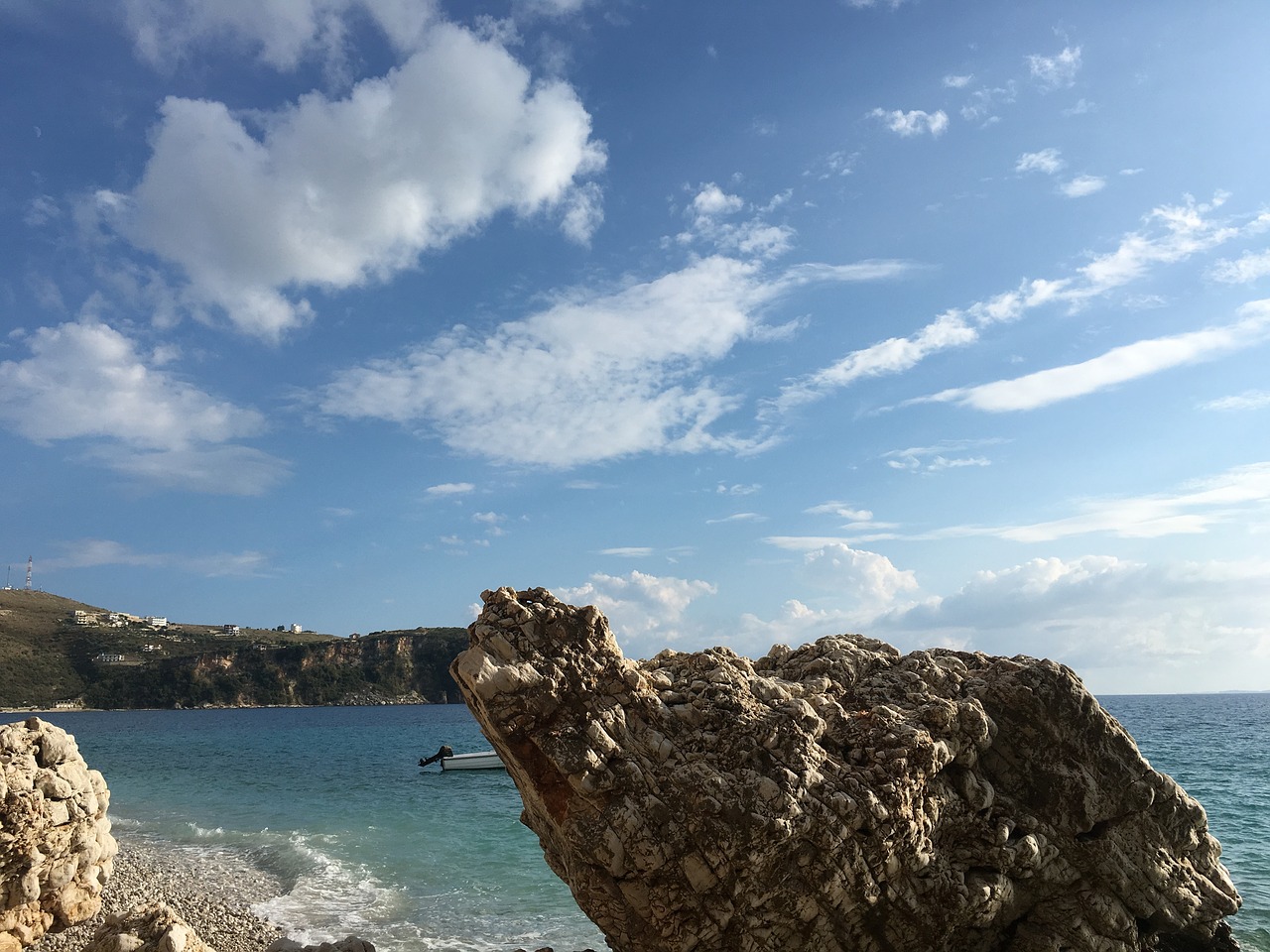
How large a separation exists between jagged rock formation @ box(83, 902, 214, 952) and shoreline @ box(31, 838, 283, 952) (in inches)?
107

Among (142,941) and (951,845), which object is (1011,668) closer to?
(951,845)

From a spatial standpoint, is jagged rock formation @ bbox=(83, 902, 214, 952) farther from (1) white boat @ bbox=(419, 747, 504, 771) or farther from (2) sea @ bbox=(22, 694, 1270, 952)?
(1) white boat @ bbox=(419, 747, 504, 771)

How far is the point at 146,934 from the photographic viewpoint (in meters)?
8.85

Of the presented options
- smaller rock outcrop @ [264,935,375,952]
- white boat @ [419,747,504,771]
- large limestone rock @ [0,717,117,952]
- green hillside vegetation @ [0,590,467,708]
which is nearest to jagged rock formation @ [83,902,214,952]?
smaller rock outcrop @ [264,935,375,952]

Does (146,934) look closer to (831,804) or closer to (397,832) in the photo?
(831,804)

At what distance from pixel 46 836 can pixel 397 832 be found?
15676mm

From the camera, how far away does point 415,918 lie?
15.2 metres

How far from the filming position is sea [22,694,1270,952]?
1475cm

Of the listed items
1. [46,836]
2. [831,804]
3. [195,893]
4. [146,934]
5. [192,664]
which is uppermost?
[831,804]

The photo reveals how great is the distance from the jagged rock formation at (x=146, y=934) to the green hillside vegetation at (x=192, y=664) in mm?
136857

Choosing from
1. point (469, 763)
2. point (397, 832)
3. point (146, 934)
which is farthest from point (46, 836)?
point (469, 763)

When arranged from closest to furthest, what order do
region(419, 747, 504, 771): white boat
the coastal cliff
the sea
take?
the sea → region(419, 747, 504, 771): white boat → the coastal cliff

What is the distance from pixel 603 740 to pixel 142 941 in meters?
5.76

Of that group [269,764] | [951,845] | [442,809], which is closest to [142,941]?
[951,845]
